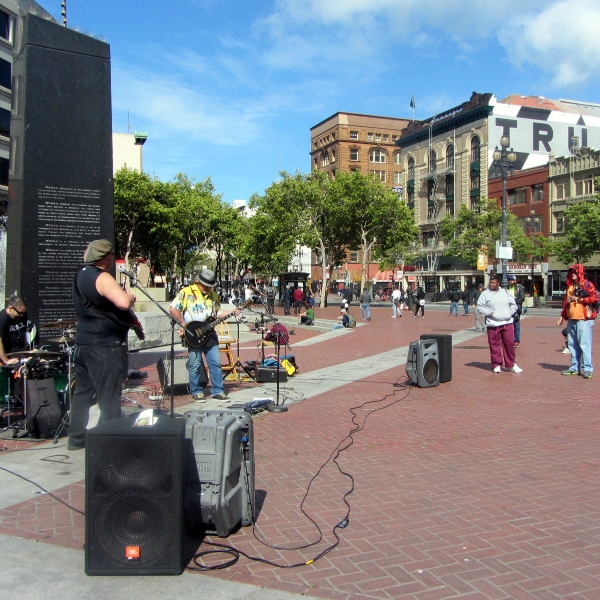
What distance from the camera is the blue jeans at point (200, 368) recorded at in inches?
316

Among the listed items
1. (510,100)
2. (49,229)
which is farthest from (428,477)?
(510,100)

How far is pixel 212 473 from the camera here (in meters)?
3.83

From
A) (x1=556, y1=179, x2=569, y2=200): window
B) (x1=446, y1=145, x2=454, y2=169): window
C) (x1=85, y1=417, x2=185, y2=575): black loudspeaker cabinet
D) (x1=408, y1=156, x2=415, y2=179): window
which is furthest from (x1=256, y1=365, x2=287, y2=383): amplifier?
(x1=408, y1=156, x2=415, y2=179): window

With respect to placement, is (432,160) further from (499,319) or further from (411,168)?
(499,319)

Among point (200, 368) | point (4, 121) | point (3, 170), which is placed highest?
point (4, 121)

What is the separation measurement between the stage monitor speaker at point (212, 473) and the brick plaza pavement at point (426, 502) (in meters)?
0.19

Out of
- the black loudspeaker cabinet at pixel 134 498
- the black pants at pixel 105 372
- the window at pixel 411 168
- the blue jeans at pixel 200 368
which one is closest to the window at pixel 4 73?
the blue jeans at pixel 200 368

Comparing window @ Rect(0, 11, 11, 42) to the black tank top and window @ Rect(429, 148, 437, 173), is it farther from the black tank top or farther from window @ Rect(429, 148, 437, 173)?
window @ Rect(429, 148, 437, 173)

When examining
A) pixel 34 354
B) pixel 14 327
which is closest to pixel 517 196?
pixel 14 327

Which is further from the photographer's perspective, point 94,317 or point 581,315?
point 581,315

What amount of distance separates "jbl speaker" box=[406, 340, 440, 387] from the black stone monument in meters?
4.77

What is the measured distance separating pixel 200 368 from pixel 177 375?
679 mm

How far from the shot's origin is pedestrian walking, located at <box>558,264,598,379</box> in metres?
10.2

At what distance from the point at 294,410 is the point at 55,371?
9.61 feet
